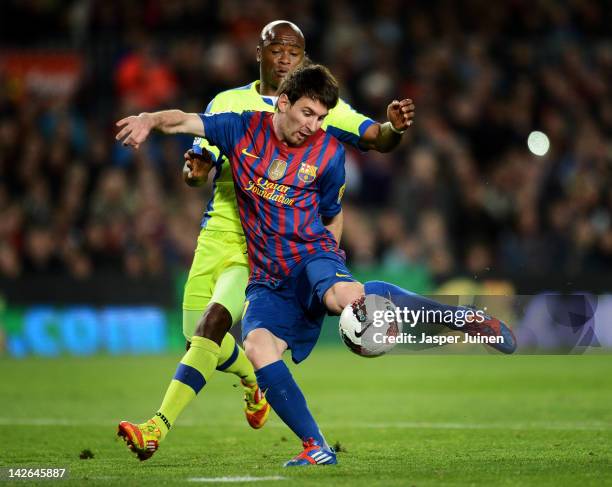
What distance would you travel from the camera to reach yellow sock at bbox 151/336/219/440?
6.64 metres

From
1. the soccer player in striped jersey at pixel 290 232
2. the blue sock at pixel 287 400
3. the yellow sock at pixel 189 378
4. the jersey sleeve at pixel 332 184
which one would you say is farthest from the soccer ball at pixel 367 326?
the yellow sock at pixel 189 378

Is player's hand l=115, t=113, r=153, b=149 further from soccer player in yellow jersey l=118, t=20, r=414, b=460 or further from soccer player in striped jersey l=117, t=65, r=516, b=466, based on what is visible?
soccer player in yellow jersey l=118, t=20, r=414, b=460

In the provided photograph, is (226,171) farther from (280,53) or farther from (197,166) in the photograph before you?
(280,53)

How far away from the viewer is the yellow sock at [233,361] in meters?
7.78

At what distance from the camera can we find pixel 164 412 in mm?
6609

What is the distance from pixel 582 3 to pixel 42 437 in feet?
41.0

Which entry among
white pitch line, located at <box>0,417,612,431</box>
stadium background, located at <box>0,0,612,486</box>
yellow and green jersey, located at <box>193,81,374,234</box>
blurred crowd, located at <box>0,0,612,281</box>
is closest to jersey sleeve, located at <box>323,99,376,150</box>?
yellow and green jersey, located at <box>193,81,374,234</box>

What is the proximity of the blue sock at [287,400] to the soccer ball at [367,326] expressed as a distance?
16.2 inches

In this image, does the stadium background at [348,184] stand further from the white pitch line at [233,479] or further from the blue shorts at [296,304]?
the white pitch line at [233,479]

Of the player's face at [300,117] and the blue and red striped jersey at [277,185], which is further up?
the player's face at [300,117]

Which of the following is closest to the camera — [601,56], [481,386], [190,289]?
[190,289]

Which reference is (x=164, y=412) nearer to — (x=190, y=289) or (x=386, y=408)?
(x=190, y=289)

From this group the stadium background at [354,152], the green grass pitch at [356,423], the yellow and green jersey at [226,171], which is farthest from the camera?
the stadium background at [354,152]

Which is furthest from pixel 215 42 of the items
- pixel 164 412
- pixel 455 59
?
pixel 164 412
